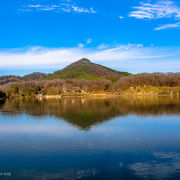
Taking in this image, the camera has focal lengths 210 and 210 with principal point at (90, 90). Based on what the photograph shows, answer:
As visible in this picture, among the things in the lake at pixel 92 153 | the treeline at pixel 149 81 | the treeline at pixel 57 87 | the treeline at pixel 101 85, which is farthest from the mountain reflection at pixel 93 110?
the treeline at pixel 57 87

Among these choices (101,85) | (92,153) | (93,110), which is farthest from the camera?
(101,85)

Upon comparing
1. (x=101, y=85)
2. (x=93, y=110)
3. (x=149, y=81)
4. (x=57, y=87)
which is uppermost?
(x=149, y=81)

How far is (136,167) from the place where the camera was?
12164 mm

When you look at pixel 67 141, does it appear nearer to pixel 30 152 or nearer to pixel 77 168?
pixel 30 152

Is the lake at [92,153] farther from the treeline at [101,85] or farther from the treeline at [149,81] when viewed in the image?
the treeline at [149,81]

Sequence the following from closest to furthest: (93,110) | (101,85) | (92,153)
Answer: (92,153)
(93,110)
(101,85)

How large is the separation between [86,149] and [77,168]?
11.7 feet

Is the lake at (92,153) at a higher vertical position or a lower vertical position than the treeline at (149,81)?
lower

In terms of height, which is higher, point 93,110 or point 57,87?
point 57,87

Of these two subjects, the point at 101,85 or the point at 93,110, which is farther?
the point at 101,85

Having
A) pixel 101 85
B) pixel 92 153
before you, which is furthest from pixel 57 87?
pixel 92 153

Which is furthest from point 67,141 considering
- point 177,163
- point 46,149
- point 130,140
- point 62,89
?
point 62,89

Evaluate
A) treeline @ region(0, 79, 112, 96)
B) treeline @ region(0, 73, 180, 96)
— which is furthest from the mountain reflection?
treeline @ region(0, 79, 112, 96)

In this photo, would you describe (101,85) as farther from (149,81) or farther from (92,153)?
(92,153)
